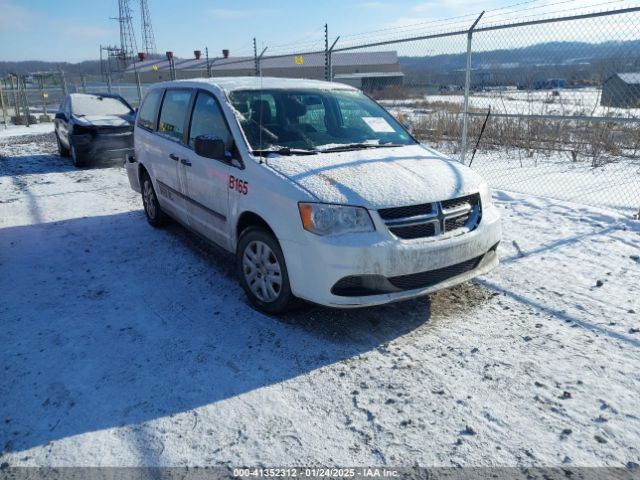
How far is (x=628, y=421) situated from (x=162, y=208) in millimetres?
4926

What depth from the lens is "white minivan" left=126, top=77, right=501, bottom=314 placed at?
307 centimetres

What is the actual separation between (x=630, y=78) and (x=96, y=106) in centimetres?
1061

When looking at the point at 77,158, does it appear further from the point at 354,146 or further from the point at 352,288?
the point at 352,288

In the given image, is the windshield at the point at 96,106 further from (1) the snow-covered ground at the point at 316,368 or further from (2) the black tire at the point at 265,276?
(2) the black tire at the point at 265,276

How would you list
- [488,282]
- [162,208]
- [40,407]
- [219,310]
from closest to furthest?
[40,407]
[219,310]
[488,282]
[162,208]

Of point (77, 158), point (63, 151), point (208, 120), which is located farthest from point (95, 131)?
point (208, 120)

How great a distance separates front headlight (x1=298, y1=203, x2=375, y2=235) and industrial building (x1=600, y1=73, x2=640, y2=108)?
5.71 m

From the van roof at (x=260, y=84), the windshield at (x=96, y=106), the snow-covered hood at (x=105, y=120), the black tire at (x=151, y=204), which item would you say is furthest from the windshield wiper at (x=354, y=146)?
the windshield at (x=96, y=106)

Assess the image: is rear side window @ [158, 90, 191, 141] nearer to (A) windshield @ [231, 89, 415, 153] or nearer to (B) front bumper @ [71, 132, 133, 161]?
(A) windshield @ [231, 89, 415, 153]

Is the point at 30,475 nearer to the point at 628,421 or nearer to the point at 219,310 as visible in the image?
the point at 219,310

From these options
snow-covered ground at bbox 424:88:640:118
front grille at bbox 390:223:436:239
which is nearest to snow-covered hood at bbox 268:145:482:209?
front grille at bbox 390:223:436:239

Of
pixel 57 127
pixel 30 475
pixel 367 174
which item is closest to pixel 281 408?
pixel 30 475

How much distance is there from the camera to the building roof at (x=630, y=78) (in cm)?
654

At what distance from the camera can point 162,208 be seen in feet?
18.4
